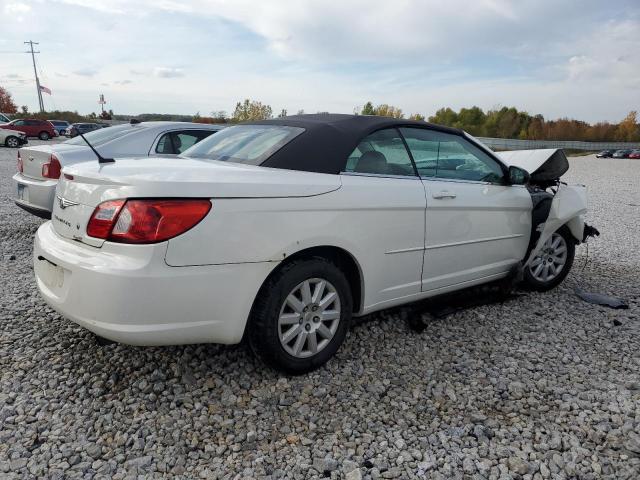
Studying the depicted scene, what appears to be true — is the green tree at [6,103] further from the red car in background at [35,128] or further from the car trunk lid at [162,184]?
the car trunk lid at [162,184]

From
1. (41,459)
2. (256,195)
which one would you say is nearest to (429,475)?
(256,195)

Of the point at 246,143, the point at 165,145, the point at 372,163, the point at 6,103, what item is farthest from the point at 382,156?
the point at 6,103

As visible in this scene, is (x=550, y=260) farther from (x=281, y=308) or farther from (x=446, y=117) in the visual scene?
(x=446, y=117)

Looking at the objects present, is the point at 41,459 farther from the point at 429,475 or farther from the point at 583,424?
the point at 583,424

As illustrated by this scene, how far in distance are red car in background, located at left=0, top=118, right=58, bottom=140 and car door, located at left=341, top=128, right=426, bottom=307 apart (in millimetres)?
34284

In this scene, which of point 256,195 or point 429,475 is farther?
point 256,195

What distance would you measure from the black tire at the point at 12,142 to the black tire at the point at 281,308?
90.5 ft

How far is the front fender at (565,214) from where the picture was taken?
14.0 feet

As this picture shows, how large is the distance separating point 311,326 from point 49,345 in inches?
70.8

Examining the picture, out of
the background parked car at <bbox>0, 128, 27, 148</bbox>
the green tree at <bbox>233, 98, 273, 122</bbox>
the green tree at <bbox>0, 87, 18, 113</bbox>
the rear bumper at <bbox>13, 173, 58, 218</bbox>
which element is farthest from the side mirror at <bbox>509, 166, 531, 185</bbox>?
the green tree at <bbox>0, 87, 18, 113</bbox>

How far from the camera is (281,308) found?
Answer: 2.71 meters

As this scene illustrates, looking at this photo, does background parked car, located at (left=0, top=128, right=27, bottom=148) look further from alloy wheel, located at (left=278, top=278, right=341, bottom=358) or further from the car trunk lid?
alloy wheel, located at (left=278, top=278, right=341, bottom=358)

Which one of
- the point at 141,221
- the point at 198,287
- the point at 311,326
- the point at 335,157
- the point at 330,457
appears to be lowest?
the point at 330,457

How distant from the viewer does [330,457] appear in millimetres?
2268
